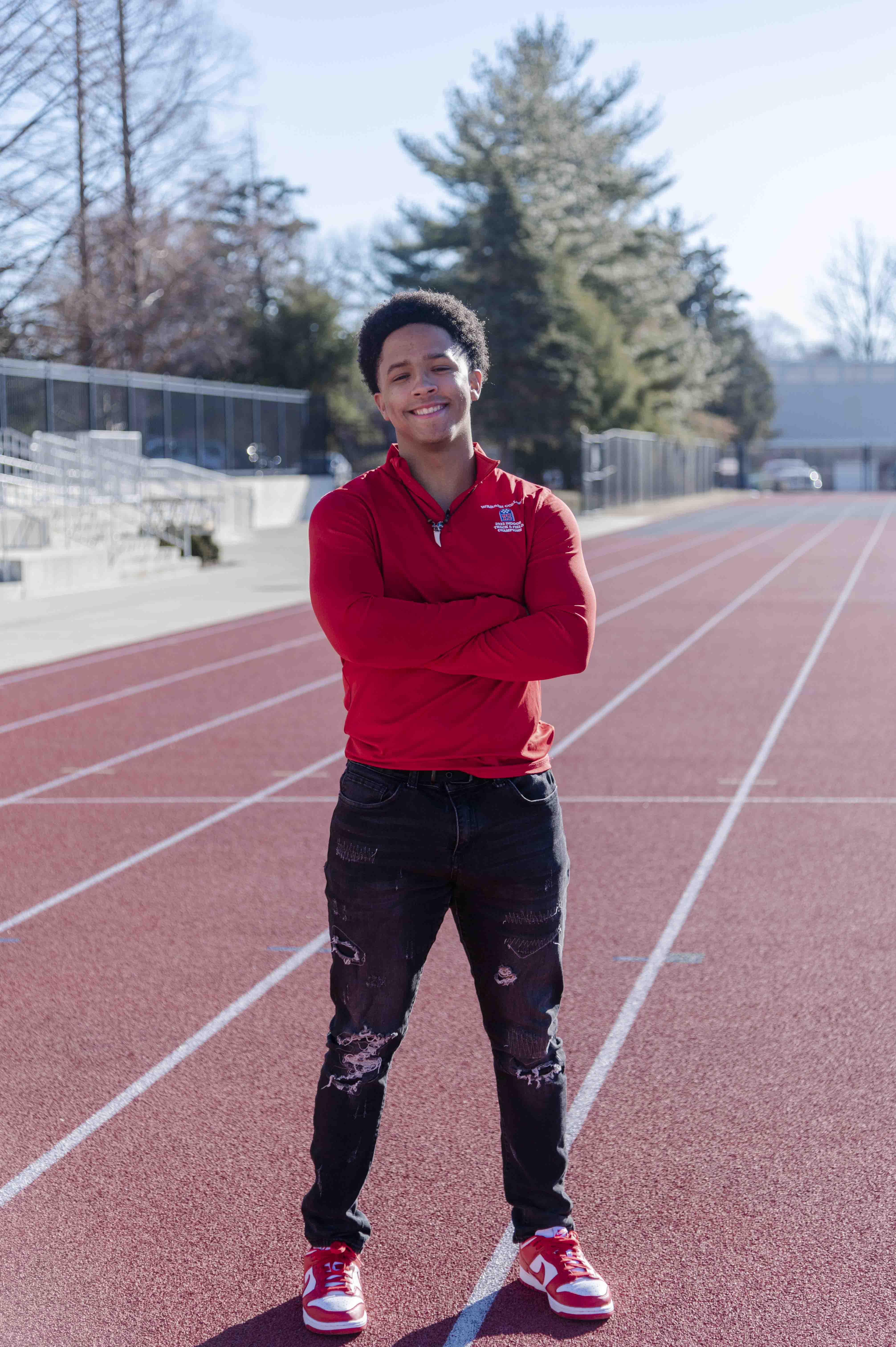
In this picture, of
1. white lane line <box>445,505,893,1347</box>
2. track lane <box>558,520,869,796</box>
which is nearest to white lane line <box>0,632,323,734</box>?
track lane <box>558,520,869,796</box>

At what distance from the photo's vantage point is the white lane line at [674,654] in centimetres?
975

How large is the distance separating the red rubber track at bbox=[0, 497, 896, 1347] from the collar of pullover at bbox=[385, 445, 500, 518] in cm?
160

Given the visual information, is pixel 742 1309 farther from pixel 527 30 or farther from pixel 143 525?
pixel 527 30

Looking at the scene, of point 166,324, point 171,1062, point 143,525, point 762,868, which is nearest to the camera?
point 171,1062

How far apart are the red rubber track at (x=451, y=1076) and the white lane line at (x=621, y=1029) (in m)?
0.03

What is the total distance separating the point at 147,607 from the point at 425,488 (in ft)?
52.3

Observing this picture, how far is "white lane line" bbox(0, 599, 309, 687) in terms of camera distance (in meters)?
12.7

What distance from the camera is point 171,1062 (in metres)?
4.35

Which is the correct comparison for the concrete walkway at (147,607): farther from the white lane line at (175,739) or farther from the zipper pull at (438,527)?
the zipper pull at (438,527)

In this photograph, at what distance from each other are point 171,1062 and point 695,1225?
1.68m

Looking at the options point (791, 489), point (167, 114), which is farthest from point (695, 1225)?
point (791, 489)

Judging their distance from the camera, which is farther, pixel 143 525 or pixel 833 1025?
pixel 143 525

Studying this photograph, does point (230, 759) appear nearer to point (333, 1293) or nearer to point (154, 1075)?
point (154, 1075)

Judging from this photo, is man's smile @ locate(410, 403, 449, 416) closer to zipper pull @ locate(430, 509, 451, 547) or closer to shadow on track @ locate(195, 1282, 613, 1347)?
zipper pull @ locate(430, 509, 451, 547)
